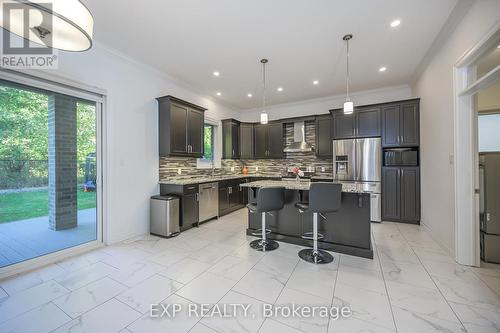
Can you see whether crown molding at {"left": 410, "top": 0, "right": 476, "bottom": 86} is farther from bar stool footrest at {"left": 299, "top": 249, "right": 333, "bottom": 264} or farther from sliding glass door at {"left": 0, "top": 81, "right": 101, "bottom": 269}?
sliding glass door at {"left": 0, "top": 81, "right": 101, "bottom": 269}

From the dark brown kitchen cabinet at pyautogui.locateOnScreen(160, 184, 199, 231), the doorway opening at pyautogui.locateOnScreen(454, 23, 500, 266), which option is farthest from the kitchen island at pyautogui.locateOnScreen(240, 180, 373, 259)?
the dark brown kitchen cabinet at pyautogui.locateOnScreen(160, 184, 199, 231)

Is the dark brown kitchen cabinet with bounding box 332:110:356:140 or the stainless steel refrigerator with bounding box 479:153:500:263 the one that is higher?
the dark brown kitchen cabinet with bounding box 332:110:356:140

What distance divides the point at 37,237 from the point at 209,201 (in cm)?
268

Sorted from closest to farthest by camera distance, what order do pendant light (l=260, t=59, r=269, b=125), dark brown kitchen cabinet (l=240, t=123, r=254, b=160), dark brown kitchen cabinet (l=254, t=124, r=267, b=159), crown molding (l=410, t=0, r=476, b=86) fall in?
crown molding (l=410, t=0, r=476, b=86)
pendant light (l=260, t=59, r=269, b=125)
dark brown kitchen cabinet (l=254, t=124, r=267, b=159)
dark brown kitchen cabinet (l=240, t=123, r=254, b=160)

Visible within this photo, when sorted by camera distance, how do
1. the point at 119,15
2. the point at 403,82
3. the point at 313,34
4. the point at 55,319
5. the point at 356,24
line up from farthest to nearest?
the point at 403,82
the point at 313,34
the point at 356,24
the point at 119,15
the point at 55,319

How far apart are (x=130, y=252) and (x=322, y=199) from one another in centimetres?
289

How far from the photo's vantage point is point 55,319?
5.61ft

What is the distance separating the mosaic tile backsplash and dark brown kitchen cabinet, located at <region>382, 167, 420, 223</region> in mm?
1475

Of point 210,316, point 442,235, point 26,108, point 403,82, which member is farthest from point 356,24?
point 26,108

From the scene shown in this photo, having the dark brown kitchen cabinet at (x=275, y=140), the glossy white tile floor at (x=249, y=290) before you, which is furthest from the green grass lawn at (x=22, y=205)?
the dark brown kitchen cabinet at (x=275, y=140)

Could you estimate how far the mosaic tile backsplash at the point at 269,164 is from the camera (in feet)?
14.7

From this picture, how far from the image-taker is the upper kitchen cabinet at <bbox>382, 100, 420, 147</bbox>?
421 centimetres

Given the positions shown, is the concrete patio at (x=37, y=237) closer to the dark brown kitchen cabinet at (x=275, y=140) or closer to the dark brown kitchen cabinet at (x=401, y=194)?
the dark brown kitchen cabinet at (x=275, y=140)

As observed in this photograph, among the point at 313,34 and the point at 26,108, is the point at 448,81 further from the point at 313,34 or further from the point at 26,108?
the point at 26,108
